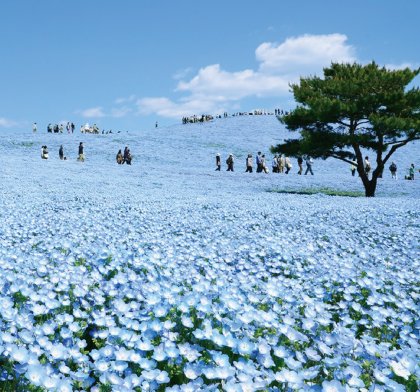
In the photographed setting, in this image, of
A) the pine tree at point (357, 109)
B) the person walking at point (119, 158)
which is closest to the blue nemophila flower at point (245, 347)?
the pine tree at point (357, 109)

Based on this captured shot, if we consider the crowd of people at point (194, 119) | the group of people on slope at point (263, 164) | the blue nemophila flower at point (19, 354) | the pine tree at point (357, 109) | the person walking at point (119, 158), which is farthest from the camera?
the crowd of people at point (194, 119)

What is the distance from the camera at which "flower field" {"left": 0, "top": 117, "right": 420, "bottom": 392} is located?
2.52 m

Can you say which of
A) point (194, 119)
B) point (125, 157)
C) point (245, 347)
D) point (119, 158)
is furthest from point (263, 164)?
point (194, 119)

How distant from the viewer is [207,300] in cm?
355

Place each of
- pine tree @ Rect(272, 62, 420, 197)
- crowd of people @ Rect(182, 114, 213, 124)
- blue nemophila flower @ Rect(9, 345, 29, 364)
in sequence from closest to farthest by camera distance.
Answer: blue nemophila flower @ Rect(9, 345, 29, 364), pine tree @ Rect(272, 62, 420, 197), crowd of people @ Rect(182, 114, 213, 124)

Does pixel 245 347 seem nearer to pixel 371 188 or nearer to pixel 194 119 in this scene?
pixel 371 188

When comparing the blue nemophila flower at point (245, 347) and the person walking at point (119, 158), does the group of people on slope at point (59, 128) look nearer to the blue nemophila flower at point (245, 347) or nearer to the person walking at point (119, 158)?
the person walking at point (119, 158)

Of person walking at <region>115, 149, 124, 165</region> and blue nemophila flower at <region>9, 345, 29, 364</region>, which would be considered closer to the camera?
blue nemophila flower at <region>9, 345, 29, 364</region>

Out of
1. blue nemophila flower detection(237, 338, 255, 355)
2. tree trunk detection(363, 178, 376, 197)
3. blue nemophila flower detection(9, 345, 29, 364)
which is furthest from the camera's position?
tree trunk detection(363, 178, 376, 197)

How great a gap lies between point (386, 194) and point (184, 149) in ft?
80.9

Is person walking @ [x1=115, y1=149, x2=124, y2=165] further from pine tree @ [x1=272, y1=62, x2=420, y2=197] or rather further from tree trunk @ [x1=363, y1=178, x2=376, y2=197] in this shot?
tree trunk @ [x1=363, y1=178, x2=376, y2=197]

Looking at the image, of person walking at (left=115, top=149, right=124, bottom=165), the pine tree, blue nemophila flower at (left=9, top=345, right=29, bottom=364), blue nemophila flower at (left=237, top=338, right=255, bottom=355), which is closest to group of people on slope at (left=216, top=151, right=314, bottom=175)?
person walking at (left=115, top=149, right=124, bottom=165)

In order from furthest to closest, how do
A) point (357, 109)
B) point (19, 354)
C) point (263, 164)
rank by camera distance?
point (263, 164) < point (357, 109) < point (19, 354)

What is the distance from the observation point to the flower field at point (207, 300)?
2.52 m
